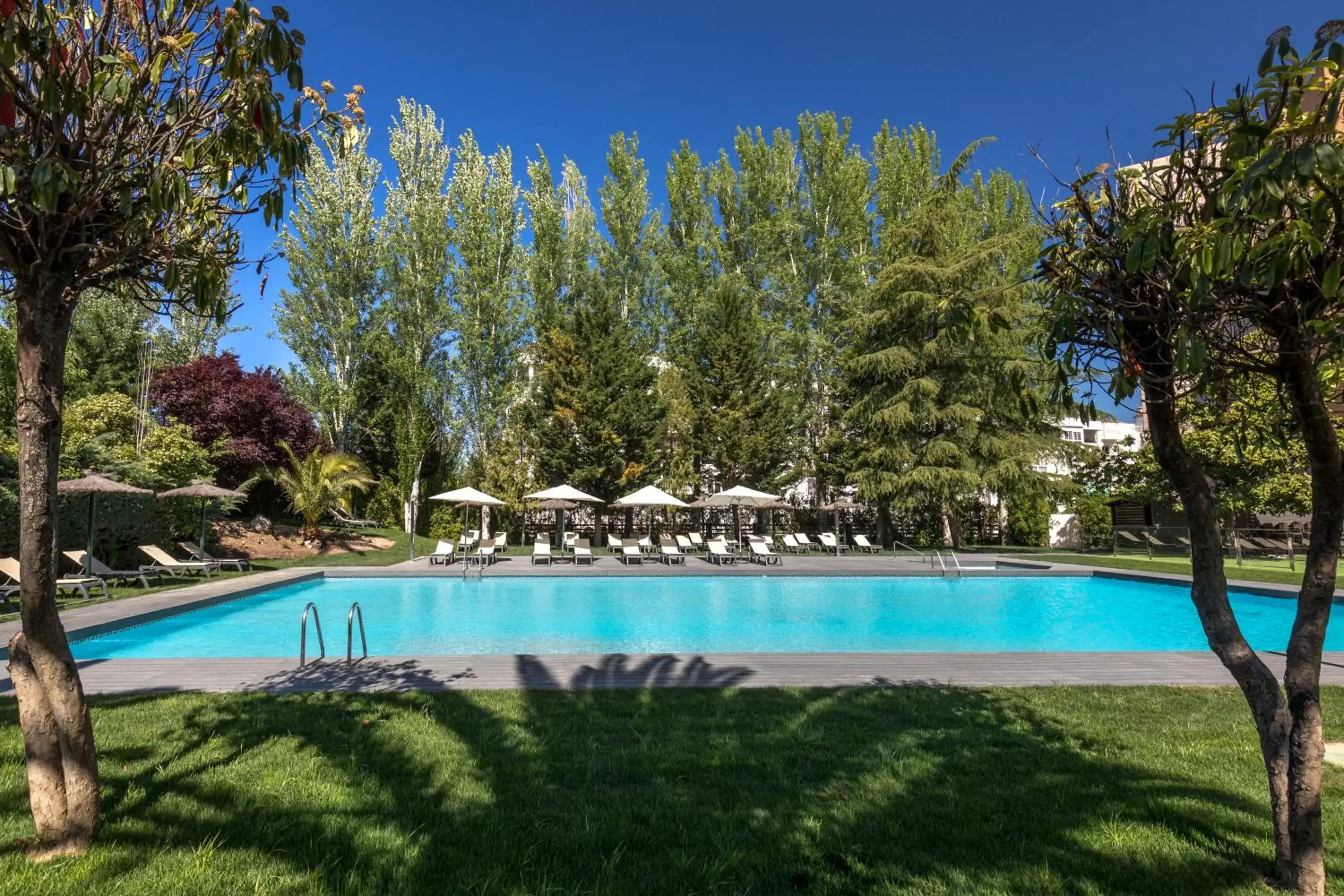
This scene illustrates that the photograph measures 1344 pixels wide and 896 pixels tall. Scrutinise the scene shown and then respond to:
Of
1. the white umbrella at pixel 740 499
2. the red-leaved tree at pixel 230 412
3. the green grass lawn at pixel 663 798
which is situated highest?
the red-leaved tree at pixel 230 412

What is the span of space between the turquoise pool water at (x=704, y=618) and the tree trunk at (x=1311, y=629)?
6.74 m

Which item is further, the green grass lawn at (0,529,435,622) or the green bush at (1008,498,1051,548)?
the green bush at (1008,498,1051,548)

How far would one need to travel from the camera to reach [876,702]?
5.19 meters

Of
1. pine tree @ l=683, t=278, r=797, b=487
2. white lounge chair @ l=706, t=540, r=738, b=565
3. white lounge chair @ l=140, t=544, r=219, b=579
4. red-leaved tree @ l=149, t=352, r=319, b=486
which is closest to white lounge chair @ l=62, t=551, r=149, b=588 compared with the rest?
white lounge chair @ l=140, t=544, r=219, b=579

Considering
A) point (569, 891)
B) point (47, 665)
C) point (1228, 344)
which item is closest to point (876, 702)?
point (569, 891)

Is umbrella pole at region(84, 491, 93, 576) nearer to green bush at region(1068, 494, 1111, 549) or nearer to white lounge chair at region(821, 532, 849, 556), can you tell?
white lounge chair at region(821, 532, 849, 556)

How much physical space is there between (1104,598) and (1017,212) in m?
20.1

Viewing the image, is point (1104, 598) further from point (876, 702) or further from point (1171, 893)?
point (1171, 893)

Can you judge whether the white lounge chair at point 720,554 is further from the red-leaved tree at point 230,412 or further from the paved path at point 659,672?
the red-leaved tree at point 230,412

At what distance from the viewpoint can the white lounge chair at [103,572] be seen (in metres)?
11.7

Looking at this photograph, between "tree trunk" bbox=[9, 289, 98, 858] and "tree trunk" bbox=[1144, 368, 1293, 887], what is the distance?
4.03 m

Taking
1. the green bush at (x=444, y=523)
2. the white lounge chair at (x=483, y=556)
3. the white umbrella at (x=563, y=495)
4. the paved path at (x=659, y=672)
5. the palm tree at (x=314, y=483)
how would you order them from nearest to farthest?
the paved path at (x=659, y=672), the white lounge chair at (x=483, y=556), the palm tree at (x=314, y=483), the white umbrella at (x=563, y=495), the green bush at (x=444, y=523)

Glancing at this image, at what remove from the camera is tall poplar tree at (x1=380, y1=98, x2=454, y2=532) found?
80.2 feet

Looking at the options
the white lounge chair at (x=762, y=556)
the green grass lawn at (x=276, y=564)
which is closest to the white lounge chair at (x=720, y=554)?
the white lounge chair at (x=762, y=556)
